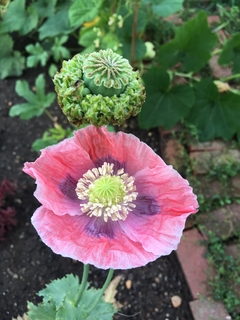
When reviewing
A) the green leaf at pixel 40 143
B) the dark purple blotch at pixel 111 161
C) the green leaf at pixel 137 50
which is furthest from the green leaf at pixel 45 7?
the dark purple blotch at pixel 111 161

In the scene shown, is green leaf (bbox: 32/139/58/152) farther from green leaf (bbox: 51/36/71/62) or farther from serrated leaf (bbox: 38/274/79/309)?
serrated leaf (bbox: 38/274/79/309)

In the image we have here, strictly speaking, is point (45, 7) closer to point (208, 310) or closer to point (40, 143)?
point (40, 143)

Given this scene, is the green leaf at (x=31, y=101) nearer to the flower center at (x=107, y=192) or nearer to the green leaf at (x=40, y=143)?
the green leaf at (x=40, y=143)

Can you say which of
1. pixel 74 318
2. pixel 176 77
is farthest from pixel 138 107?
pixel 176 77

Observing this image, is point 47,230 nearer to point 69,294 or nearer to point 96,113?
point 96,113

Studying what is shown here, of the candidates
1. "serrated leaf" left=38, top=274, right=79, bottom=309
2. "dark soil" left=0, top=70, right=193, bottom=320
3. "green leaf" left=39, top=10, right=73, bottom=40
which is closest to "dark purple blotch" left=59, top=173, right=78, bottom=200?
"serrated leaf" left=38, top=274, right=79, bottom=309

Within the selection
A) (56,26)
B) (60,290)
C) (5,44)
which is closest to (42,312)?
(60,290)
